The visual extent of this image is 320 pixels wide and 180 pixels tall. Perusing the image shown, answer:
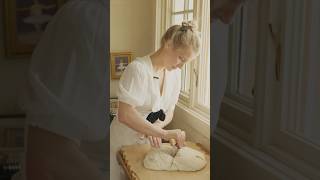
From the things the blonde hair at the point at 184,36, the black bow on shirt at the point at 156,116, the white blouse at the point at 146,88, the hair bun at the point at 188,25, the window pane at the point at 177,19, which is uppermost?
the window pane at the point at 177,19

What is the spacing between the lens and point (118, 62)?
0.82 metres

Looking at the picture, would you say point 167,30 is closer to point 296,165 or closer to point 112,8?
point 112,8

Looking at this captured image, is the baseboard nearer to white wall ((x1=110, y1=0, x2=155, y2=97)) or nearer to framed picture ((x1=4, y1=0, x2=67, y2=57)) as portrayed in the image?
white wall ((x1=110, y1=0, x2=155, y2=97))

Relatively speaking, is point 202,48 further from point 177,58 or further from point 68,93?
point 68,93

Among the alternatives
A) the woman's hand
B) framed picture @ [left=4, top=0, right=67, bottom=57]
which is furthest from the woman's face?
framed picture @ [left=4, top=0, right=67, bottom=57]

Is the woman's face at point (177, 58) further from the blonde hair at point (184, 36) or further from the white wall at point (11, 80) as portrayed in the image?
the white wall at point (11, 80)

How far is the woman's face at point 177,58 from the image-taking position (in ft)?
2.78

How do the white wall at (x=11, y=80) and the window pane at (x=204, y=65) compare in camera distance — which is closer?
the white wall at (x=11, y=80)

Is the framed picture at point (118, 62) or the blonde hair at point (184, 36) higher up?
the blonde hair at point (184, 36)

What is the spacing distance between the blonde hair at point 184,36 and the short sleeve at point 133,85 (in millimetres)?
77

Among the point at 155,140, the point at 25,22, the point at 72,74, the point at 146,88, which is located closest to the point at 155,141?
the point at 155,140

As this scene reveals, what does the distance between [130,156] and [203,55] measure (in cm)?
23

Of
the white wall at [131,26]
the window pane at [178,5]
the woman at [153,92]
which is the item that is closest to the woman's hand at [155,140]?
the woman at [153,92]

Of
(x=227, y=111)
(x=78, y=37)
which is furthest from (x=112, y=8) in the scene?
(x=227, y=111)
